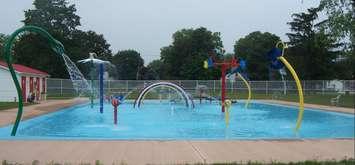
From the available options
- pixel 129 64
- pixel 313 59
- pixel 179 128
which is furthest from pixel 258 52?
pixel 179 128

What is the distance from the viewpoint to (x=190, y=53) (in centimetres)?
8419

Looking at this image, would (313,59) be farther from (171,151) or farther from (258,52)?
(171,151)

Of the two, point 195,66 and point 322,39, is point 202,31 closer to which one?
point 195,66

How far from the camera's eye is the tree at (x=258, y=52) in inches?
3120

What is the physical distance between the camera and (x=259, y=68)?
79375mm

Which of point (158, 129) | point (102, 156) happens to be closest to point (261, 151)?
point (102, 156)

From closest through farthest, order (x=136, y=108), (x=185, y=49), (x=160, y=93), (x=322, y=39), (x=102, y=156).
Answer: (x=102, y=156), (x=136, y=108), (x=322, y=39), (x=160, y=93), (x=185, y=49)

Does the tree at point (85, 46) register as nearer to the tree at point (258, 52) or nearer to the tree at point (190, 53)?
the tree at point (190, 53)

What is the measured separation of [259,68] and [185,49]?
42.6 ft

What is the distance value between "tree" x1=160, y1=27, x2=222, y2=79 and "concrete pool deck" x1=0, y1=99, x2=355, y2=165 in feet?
221

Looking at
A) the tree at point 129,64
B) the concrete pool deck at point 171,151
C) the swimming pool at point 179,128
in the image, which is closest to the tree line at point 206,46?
the tree at point 129,64

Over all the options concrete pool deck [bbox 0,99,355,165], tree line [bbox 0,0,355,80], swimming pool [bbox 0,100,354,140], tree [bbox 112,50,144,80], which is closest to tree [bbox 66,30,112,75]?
tree line [bbox 0,0,355,80]

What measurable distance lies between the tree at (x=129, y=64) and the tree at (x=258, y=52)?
19203 millimetres

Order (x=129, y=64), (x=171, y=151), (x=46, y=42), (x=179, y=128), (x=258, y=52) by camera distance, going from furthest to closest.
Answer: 1. (x=129, y=64)
2. (x=258, y=52)
3. (x=46, y=42)
4. (x=179, y=128)
5. (x=171, y=151)
